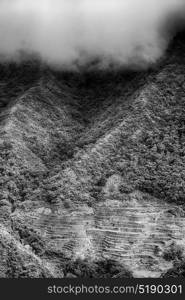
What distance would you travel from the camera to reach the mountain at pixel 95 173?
29875 mm

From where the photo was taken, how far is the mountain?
1176 inches

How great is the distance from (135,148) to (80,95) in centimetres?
1186

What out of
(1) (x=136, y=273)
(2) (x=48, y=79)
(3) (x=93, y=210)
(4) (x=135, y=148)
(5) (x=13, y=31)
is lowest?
(1) (x=136, y=273)

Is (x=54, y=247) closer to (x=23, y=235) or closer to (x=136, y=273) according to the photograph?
(x=23, y=235)

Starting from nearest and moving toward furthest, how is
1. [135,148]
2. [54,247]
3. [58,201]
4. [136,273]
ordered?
[136,273] < [54,247] < [58,201] < [135,148]

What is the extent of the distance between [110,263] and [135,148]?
979cm

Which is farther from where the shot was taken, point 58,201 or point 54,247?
point 58,201

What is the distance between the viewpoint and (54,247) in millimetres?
30891

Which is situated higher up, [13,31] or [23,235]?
[13,31]

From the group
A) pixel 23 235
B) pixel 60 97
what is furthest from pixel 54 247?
pixel 60 97

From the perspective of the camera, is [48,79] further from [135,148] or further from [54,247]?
[54,247]

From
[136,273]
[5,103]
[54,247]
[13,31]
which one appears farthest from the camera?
[13,31]

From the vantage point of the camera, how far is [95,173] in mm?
35000

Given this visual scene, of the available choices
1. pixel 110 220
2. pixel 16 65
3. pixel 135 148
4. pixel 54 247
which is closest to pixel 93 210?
pixel 110 220
